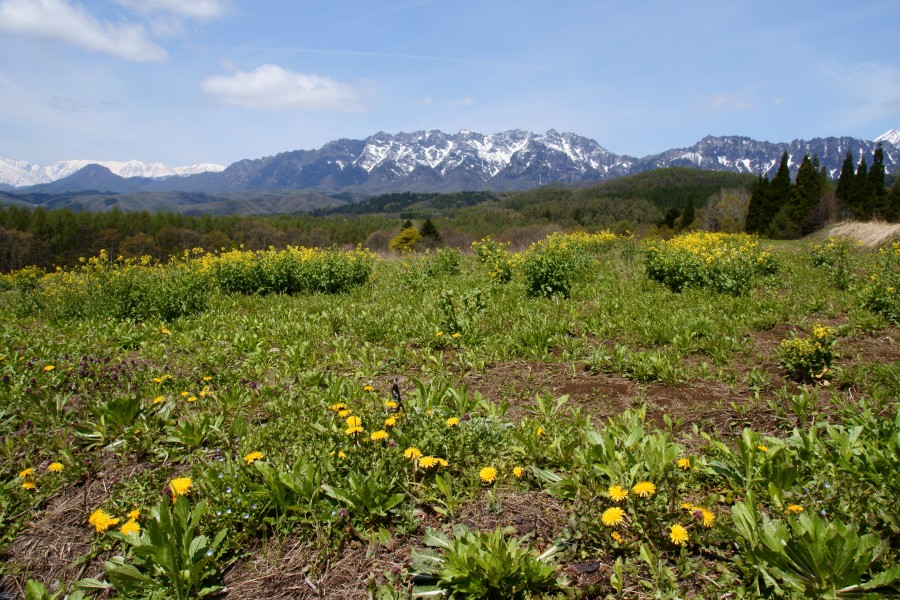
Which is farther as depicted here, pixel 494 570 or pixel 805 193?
pixel 805 193

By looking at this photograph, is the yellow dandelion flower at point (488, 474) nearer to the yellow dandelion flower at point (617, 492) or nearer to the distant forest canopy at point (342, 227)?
the yellow dandelion flower at point (617, 492)

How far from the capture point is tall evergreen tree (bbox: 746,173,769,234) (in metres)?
43.5

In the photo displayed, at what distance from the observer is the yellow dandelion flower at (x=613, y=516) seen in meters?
2.29

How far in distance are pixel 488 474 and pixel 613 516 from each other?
0.75 m

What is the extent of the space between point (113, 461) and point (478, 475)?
8.76 ft

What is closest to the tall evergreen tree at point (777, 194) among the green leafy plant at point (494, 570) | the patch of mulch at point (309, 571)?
the green leafy plant at point (494, 570)

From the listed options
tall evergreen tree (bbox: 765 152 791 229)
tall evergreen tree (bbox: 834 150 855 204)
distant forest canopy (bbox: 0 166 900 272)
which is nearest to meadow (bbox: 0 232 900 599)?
distant forest canopy (bbox: 0 166 900 272)

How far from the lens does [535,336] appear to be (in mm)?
5945

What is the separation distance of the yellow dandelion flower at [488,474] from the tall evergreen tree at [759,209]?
48.7 meters

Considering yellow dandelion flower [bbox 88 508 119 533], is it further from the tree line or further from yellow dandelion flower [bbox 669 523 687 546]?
the tree line

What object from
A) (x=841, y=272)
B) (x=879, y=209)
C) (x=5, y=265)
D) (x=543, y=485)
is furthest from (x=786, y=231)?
(x=5, y=265)

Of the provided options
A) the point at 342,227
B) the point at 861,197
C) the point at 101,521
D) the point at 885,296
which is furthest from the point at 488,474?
the point at 342,227

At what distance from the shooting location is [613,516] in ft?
7.55

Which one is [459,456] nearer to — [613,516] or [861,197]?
[613,516]
